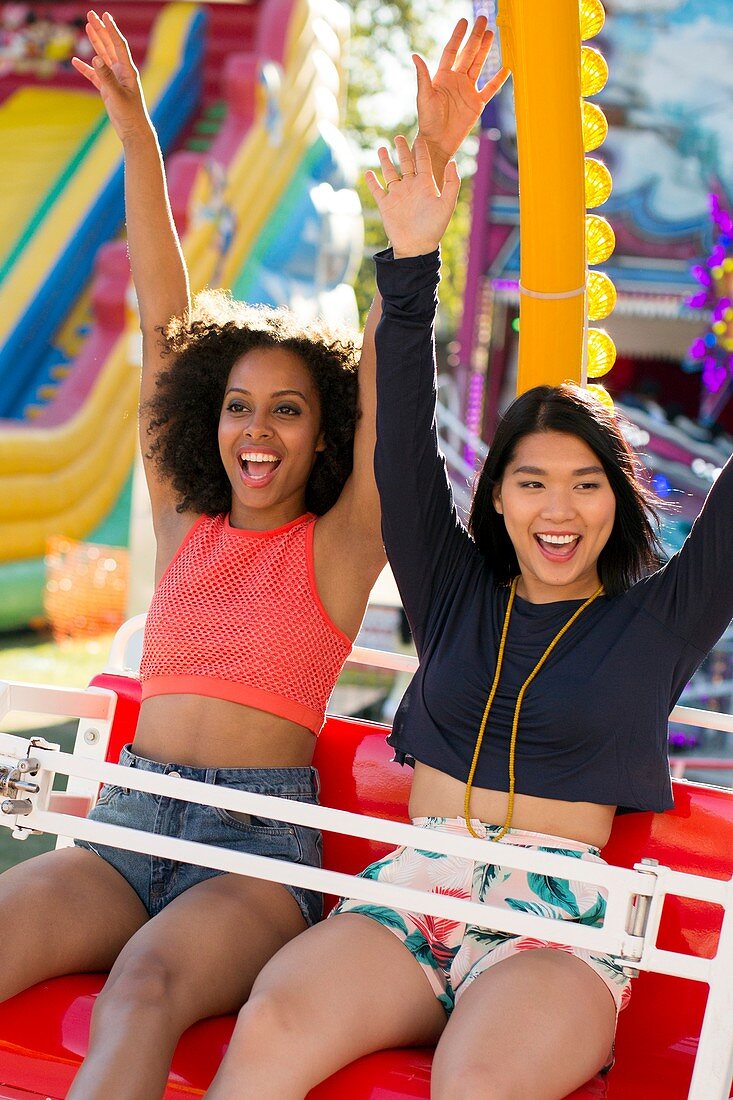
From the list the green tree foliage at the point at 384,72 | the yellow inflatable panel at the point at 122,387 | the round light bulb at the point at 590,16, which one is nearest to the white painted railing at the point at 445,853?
the round light bulb at the point at 590,16

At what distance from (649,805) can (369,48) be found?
2355cm

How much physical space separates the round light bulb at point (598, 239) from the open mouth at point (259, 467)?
71cm

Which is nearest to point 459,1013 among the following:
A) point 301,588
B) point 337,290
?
point 301,588

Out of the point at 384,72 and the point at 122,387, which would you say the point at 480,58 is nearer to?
the point at 122,387

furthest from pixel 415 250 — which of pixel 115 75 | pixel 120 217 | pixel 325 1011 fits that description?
pixel 120 217

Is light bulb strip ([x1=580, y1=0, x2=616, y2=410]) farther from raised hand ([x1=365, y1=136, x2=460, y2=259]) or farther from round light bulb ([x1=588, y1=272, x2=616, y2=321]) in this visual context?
raised hand ([x1=365, y1=136, x2=460, y2=259])

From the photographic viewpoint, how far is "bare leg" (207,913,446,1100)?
69.5 inches

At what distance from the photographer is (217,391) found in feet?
8.86

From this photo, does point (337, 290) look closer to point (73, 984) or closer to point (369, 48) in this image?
point (73, 984)

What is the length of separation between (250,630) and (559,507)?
0.60 metres

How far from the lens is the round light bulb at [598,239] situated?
2.52 meters

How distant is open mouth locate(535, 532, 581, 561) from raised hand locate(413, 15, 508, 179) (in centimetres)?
65

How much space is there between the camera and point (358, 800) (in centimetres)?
248

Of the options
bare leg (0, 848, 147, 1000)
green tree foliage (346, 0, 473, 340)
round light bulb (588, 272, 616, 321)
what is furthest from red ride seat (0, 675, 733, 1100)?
green tree foliage (346, 0, 473, 340)
